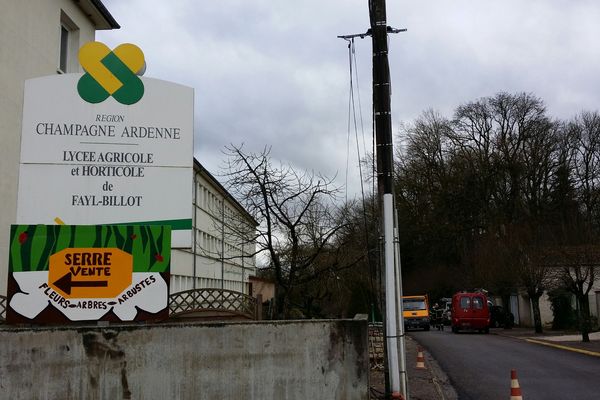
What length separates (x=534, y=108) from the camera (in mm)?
51000

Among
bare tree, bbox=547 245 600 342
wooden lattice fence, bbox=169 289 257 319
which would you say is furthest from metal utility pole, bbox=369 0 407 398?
bare tree, bbox=547 245 600 342

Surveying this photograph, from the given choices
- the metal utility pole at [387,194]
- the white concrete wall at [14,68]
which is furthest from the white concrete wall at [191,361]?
the white concrete wall at [14,68]

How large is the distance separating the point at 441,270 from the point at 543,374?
45368 millimetres

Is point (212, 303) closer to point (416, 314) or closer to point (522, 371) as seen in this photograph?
point (522, 371)

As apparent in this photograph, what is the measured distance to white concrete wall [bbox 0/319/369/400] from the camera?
6074mm

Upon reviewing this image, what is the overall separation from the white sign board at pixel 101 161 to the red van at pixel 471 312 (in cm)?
2864

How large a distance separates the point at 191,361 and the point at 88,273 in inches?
69.9

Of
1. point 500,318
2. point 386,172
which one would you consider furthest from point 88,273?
point 500,318

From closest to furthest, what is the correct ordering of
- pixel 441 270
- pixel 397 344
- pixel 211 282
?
pixel 397 344 < pixel 211 282 < pixel 441 270

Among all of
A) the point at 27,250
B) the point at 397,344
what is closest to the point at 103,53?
the point at 27,250

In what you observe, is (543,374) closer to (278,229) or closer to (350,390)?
(278,229)

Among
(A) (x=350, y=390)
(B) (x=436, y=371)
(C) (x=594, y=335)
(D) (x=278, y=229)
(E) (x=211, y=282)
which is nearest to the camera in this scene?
(A) (x=350, y=390)

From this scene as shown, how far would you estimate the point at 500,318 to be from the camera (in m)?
40.2

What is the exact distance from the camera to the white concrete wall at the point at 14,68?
574 inches
